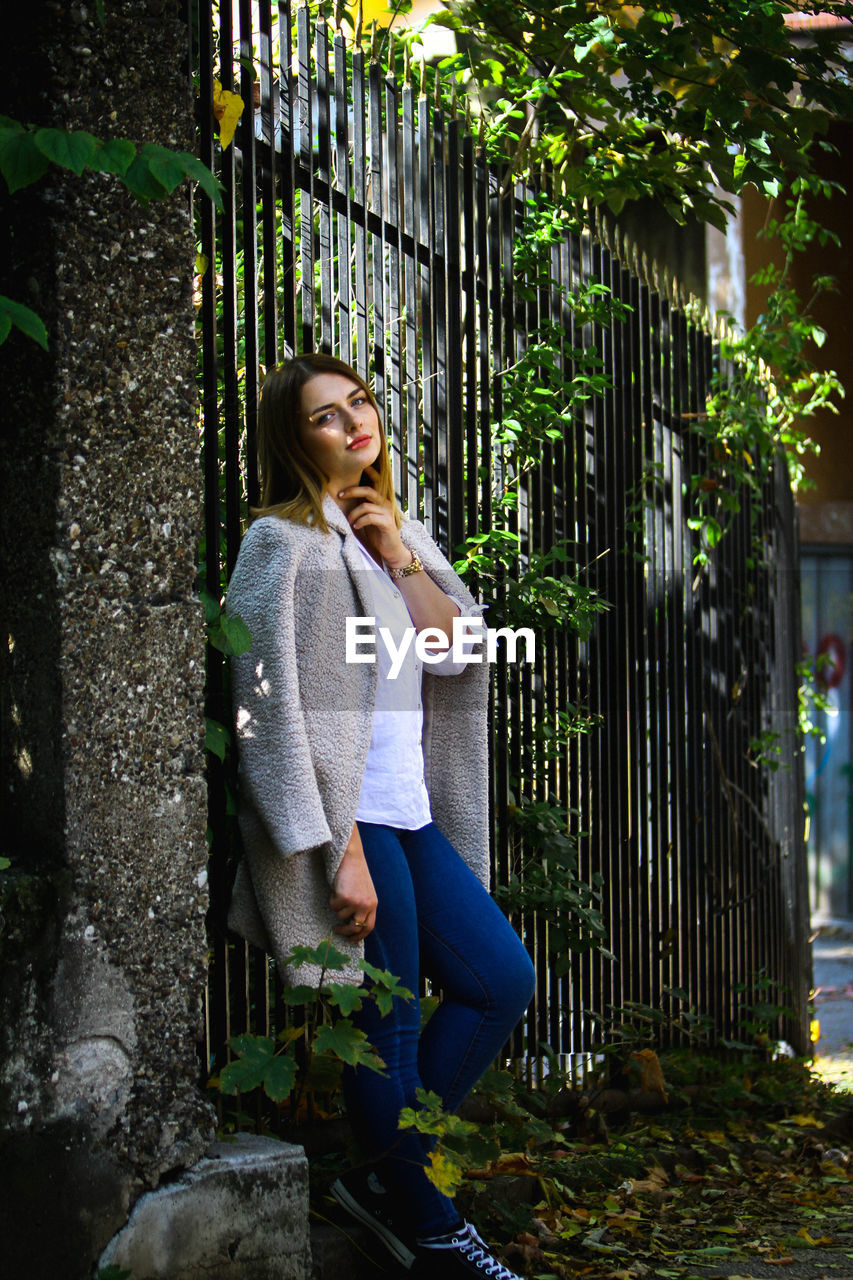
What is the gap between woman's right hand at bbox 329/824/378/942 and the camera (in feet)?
8.49

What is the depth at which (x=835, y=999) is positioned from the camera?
8.04 meters

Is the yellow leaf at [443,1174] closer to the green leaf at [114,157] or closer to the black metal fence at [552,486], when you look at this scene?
the black metal fence at [552,486]

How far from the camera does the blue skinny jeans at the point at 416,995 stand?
266 cm

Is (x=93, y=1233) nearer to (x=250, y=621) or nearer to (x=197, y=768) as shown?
(x=197, y=768)

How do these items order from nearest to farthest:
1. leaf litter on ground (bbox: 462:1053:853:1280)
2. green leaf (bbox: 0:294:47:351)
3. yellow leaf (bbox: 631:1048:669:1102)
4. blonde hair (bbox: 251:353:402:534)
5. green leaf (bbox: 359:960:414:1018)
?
green leaf (bbox: 0:294:47:351)
green leaf (bbox: 359:960:414:1018)
blonde hair (bbox: 251:353:402:534)
leaf litter on ground (bbox: 462:1053:853:1280)
yellow leaf (bbox: 631:1048:669:1102)

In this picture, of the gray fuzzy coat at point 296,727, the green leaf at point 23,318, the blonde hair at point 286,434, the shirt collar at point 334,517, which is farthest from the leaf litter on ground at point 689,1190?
the green leaf at point 23,318

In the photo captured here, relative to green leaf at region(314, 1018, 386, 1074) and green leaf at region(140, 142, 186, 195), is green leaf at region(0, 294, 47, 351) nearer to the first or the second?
green leaf at region(140, 142, 186, 195)

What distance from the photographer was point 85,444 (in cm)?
236

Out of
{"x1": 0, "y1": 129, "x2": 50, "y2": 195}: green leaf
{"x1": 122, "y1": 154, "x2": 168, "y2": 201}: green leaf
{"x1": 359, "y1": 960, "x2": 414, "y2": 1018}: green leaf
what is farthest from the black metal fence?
{"x1": 0, "y1": 129, "x2": 50, "y2": 195}: green leaf

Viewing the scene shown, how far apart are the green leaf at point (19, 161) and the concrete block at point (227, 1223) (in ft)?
5.76

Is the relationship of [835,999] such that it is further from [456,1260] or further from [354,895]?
[354,895]

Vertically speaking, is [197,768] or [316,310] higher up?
[316,310]

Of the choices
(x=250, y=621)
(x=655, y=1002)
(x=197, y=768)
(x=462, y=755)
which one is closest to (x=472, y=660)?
(x=462, y=755)

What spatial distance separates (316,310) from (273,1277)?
2382 mm
